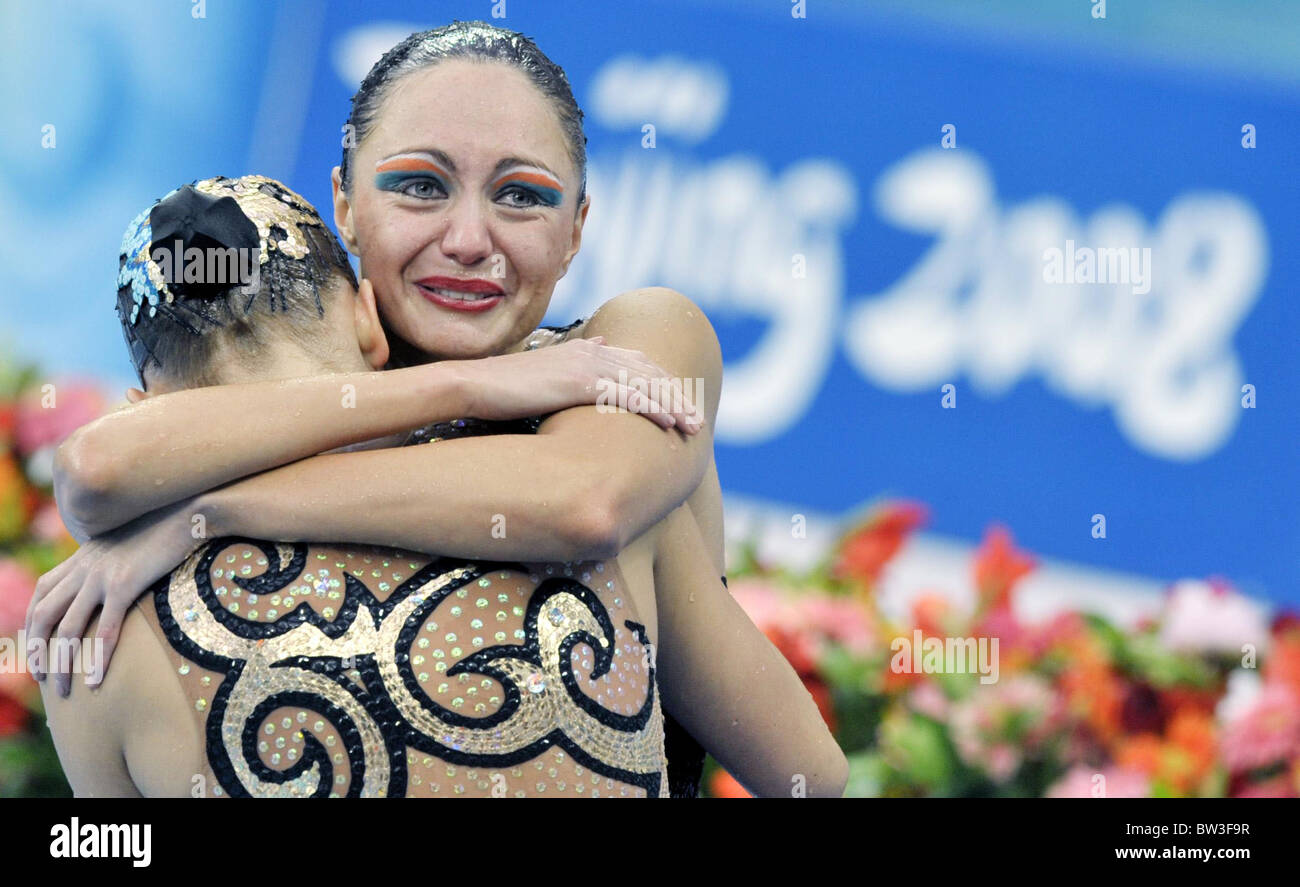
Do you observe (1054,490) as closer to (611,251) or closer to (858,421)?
(858,421)

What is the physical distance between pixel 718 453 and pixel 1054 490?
3.14 ft

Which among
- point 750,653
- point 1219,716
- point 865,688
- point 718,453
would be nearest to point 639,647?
point 750,653

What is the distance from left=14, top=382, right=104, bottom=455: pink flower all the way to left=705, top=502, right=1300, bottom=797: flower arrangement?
1544 mm

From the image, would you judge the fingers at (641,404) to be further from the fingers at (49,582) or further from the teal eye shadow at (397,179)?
the fingers at (49,582)

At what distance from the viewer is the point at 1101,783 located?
304 centimetres

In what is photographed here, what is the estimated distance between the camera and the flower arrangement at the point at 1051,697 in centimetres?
309

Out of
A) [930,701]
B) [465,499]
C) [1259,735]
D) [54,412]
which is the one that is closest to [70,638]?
[465,499]

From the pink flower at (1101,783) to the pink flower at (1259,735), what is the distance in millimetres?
205

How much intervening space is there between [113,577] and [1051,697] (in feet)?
7.10
